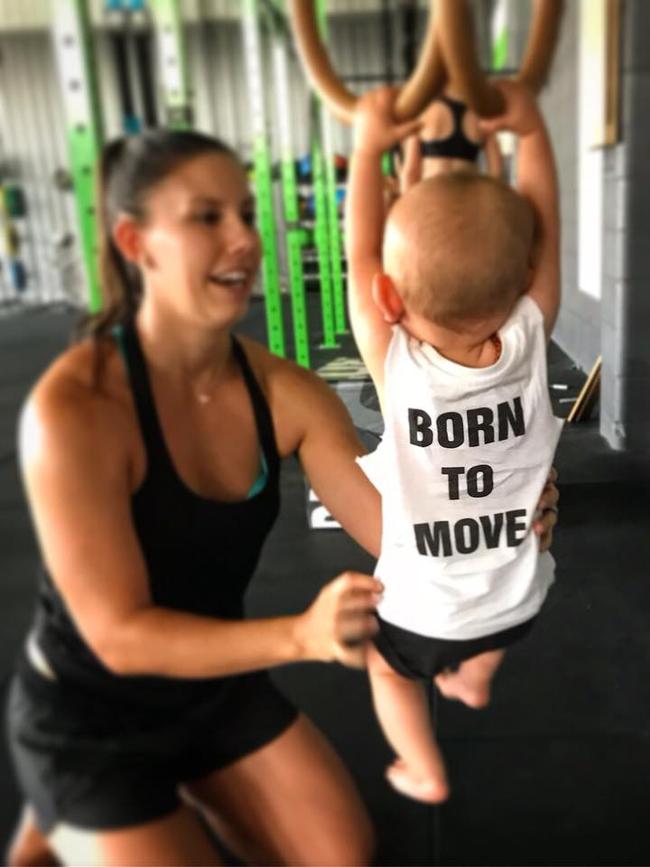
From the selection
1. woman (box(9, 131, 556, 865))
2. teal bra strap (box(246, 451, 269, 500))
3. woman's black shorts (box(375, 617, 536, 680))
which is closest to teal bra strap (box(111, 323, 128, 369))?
woman (box(9, 131, 556, 865))

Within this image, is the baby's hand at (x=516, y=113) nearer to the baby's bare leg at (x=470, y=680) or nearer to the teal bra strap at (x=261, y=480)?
the teal bra strap at (x=261, y=480)

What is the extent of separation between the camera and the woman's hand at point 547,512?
1.57ft

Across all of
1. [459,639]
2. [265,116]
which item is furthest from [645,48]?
[459,639]

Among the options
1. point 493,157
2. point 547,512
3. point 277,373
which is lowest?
point 547,512

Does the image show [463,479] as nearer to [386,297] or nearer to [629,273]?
[386,297]

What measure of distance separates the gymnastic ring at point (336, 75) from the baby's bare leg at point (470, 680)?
0.33 m

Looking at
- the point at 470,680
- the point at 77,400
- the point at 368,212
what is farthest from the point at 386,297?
the point at 470,680

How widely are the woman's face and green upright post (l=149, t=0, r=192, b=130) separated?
3cm

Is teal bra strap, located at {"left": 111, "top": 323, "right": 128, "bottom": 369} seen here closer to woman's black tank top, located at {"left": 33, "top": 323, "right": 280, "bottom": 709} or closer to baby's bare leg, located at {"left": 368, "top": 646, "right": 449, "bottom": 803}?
woman's black tank top, located at {"left": 33, "top": 323, "right": 280, "bottom": 709}

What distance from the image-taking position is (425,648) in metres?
0.49

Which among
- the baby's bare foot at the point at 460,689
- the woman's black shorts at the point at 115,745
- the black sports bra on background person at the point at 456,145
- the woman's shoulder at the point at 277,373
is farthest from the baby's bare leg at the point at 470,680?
the black sports bra on background person at the point at 456,145

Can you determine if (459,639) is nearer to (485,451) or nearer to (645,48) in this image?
(485,451)

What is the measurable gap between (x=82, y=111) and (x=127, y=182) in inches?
1.5

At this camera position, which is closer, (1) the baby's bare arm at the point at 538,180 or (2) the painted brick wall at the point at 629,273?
(1) the baby's bare arm at the point at 538,180
